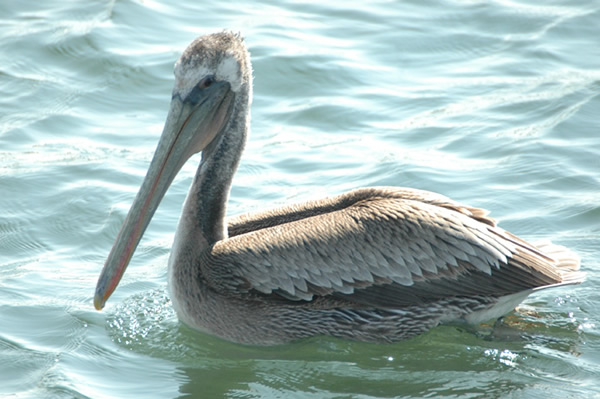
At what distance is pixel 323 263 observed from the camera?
5836 mm

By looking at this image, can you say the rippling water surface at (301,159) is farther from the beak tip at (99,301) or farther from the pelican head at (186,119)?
the pelican head at (186,119)

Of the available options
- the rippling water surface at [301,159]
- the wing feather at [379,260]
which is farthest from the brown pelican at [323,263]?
the rippling water surface at [301,159]

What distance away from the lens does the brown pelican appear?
229 inches

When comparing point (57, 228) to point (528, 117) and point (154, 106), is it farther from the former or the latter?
point (528, 117)

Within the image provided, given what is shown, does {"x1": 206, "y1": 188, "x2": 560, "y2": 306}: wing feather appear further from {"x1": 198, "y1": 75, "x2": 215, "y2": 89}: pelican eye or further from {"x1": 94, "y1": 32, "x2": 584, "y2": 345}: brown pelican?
{"x1": 198, "y1": 75, "x2": 215, "y2": 89}: pelican eye

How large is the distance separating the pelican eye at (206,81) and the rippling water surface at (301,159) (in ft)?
5.01

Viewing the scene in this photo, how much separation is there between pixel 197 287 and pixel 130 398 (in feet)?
2.65

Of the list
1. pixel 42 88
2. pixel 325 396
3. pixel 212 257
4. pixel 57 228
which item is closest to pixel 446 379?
pixel 325 396

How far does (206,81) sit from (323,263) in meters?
1.31

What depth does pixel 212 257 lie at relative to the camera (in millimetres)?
5871

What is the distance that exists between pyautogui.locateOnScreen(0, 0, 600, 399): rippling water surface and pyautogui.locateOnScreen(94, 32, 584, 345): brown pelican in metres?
0.19

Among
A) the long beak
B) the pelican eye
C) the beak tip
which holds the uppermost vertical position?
the pelican eye

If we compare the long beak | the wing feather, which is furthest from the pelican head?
the wing feather

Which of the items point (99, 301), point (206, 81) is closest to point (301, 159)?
point (206, 81)
